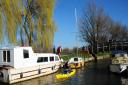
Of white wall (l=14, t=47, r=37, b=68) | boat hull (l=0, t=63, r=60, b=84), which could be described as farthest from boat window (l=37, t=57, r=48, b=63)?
white wall (l=14, t=47, r=37, b=68)

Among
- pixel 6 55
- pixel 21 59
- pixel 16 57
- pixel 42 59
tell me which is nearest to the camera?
pixel 16 57

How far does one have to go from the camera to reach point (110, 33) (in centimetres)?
8031

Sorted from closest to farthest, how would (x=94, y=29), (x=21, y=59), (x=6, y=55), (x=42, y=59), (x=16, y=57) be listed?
1. (x=16, y=57)
2. (x=6, y=55)
3. (x=21, y=59)
4. (x=42, y=59)
5. (x=94, y=29)

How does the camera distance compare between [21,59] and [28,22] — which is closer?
[21,59]

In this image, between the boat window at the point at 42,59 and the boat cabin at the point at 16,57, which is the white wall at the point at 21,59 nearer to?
the boat cabin at the point at 16,57

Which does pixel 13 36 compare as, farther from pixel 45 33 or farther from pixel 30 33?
pixel 45 33

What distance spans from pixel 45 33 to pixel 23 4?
5204 millimetres

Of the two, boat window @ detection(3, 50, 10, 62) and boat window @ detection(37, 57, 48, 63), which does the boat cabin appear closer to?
boat window @ detection(3, 50, 10, 62)

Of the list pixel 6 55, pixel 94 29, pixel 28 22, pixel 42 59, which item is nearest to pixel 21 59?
pixel 6 55

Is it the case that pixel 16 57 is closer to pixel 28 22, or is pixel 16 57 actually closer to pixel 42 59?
pixel 42 59

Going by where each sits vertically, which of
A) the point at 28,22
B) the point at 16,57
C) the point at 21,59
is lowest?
the point at 21,59

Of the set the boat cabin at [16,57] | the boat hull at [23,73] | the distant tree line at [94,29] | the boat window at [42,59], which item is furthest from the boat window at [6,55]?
the distant tree line at [94,29]

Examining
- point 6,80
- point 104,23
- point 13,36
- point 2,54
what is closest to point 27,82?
point 6,80

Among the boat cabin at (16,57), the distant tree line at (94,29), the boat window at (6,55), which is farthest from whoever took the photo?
the distant tree line at (94,29)
